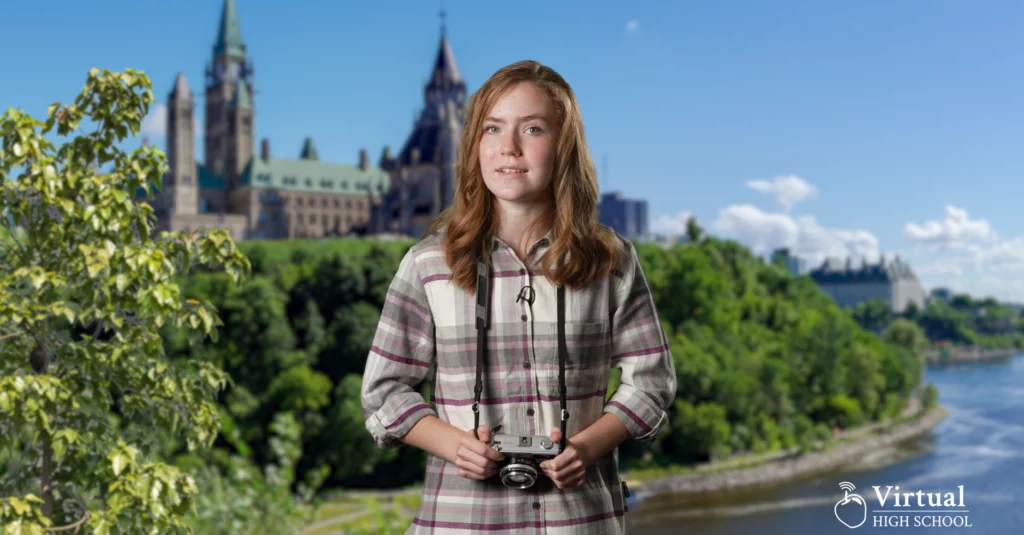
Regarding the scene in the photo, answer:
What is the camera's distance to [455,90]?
53.0 metres

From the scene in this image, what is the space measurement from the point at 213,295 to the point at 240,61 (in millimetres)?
28247

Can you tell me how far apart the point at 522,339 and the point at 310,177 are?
48270 mm

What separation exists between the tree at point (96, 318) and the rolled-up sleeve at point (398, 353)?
1480 mm

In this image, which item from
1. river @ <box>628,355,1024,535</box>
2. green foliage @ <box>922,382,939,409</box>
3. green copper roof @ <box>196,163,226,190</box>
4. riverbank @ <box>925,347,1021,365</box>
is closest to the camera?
river @ <box>628,355,1024,535</box>

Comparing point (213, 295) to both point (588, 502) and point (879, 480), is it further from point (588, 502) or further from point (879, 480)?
point (588, 502)

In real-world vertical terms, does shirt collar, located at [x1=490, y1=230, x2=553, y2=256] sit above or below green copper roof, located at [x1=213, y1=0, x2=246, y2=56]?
below

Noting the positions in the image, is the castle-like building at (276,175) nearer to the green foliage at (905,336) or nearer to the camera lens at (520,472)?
the green foliage at (905,336)

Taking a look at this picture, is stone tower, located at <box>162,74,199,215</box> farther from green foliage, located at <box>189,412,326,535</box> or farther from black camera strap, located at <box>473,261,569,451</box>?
black camera strap, located at <box>473,261,569,451</box>

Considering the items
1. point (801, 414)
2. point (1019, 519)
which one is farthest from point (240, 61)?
point (1019, 519)

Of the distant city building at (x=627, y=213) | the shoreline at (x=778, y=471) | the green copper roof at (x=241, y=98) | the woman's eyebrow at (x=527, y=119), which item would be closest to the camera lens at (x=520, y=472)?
the woman's eyebrow at (x=527, y=119)

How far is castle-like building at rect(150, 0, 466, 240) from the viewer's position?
146 feet

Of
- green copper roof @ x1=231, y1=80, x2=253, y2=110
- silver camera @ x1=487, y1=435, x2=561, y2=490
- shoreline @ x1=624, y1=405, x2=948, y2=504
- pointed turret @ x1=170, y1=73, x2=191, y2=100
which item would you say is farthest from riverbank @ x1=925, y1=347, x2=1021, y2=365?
silver camera @ x1=487, y1=435, x2=561, y2=490

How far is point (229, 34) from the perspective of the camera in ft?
170

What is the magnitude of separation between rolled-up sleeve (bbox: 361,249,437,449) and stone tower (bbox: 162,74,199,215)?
147 feet
